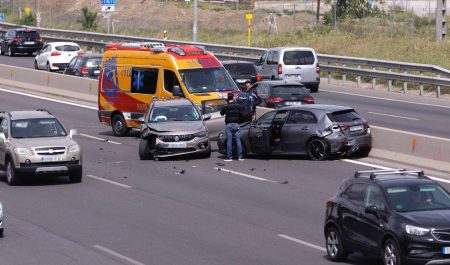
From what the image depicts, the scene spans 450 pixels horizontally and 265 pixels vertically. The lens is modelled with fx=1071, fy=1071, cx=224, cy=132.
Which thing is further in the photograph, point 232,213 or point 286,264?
point 232,213

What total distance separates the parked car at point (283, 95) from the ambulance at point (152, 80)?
2.83m

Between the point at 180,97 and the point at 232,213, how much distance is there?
10873 millimetres

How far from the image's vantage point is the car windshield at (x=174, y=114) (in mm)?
27969

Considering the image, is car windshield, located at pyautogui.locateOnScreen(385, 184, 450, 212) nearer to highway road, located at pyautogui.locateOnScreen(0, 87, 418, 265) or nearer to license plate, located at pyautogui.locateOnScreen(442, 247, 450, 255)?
license plate, located at pyautogui.locateOnScreen(442, 247, 450, 255)

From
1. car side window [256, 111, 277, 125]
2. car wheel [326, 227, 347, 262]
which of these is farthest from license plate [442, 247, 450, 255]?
car side window [256, 111, 277, 125]

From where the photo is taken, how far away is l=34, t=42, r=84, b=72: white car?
53.0 m

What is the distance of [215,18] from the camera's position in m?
84.6

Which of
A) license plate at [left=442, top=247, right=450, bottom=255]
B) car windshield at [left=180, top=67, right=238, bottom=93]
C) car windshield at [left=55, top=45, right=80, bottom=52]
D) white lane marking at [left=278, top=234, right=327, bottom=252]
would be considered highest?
car windshield at [left=180, top=67, right=238, bottom=93]

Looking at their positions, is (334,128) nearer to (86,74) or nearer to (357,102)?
(357,102)

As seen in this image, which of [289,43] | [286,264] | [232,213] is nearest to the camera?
[286,264]

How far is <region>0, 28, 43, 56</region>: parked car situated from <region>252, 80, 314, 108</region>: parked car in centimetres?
3197

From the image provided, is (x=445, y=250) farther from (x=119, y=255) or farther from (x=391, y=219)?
(x=119, y=255)

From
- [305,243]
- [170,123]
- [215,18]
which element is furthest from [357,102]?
[215,18]

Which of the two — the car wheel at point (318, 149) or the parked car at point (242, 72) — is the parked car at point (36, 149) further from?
the parked car at point (242, 72)
